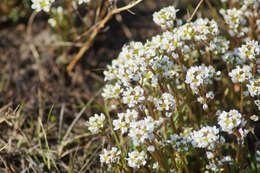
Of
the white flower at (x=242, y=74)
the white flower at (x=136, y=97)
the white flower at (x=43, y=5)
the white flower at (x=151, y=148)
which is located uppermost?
the white flower at (x=43, y=5)

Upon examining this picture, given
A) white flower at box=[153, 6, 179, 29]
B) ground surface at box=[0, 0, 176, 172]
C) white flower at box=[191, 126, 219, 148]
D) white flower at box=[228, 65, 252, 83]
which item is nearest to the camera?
white flower at box=[191, 126, 219, 148]

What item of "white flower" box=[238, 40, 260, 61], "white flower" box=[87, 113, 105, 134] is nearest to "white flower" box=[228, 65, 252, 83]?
"white flower" box=[238, 40, 260, 61]

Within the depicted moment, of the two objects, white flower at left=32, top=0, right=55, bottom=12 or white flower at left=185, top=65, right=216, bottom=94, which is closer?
white flower at left=185, top=65, right=216, bottom=94

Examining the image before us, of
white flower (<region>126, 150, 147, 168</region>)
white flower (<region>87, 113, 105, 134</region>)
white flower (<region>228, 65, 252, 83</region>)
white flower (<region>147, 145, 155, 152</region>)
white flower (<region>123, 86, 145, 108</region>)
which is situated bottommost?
white flower (<region>126, 150, 147, 168</region>)

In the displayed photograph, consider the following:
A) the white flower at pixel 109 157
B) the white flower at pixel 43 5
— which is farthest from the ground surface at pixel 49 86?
the white flower at pixel 43 5

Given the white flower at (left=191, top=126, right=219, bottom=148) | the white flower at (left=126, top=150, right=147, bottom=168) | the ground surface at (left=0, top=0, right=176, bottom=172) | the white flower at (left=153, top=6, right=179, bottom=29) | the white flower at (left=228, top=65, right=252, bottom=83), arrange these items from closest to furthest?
the white flower at (left=191, top=126, right=219, bottom=148) → the white flower at (left=126, top=150, right=147, bottom=168) → the white flower at (left=228, top=65, right=252, bottom=83) → the white flower at (left=153, top=6, right=179, bottom=29) → the ground surface at (left=0, top=0, right=176, bottom=172)

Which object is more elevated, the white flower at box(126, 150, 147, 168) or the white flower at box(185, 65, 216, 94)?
the white flower at box(185, 65, 216, 94)

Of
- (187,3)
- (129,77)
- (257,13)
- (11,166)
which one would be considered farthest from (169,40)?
(187,3)

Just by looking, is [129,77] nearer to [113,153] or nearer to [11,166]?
[113,153]

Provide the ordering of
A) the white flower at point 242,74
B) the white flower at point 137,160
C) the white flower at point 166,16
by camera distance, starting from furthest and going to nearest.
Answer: the white flower at point 166,16 → the white flower at point 242,74 → the white flower at point 137,160

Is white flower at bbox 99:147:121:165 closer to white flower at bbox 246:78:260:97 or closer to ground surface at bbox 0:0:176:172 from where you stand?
ground surface at bbox 0:0:176:172

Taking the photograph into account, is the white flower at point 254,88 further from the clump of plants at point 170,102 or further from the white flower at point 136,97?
the white flower at point 136,97
